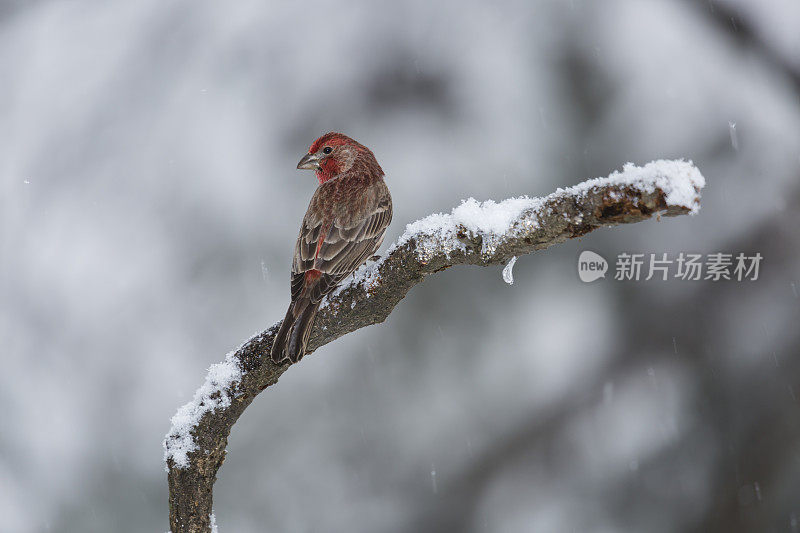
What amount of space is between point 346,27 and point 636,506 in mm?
3966

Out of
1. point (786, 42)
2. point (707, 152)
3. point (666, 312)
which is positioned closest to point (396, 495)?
point (666, 312)

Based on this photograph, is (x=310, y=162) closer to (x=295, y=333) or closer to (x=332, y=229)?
(x=332, y=229)

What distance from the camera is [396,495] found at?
16.4ft

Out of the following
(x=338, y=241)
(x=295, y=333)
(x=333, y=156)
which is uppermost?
(x=333, y=156)

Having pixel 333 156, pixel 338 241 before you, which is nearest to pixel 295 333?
pixel 338 241

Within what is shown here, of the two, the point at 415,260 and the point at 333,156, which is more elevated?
the point at 333,156

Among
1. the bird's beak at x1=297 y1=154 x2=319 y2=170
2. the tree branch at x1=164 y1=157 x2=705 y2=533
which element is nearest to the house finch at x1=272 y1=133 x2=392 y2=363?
the bird's beak at x1=297 y1=154 x2=319 y2=170

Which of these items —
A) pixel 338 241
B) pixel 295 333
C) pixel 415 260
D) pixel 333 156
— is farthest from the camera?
pixel 333 156

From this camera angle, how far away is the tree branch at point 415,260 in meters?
1.73

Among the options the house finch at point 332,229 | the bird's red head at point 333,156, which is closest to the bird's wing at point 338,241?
the house finch at point 332,229

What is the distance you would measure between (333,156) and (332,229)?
0.59 m

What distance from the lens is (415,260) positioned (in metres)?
2.36

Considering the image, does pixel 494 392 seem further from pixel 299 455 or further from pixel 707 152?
pixel 707 152

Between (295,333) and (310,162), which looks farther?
(310,162)
